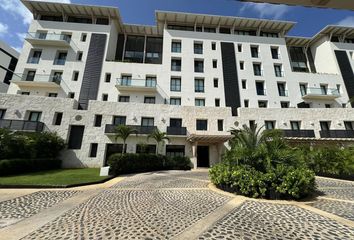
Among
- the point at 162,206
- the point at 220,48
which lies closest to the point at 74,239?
the point at 162,206

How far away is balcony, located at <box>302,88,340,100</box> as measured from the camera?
90.4 feet

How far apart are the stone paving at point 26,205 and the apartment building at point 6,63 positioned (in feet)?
105

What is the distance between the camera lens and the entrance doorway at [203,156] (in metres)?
23.0

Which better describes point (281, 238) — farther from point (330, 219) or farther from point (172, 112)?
point (172, 112)

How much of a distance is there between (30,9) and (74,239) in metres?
39.1

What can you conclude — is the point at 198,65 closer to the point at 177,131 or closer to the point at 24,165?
the point at 177,131

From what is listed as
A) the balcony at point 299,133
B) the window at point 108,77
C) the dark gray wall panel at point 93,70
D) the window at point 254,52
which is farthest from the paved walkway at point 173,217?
the window at point 254,52

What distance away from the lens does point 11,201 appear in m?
7.43

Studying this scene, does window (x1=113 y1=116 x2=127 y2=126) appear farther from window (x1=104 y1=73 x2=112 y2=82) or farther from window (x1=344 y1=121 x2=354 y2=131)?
window (x1=344 y1=121 x2=354 y2=131)

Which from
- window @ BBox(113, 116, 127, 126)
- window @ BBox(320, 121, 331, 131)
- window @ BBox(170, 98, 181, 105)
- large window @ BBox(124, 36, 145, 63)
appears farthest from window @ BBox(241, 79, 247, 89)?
window @ BBox(113, 116, 127, 126)

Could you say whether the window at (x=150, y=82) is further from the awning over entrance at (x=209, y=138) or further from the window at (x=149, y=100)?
the awning over entrance at (x=209, y=138)

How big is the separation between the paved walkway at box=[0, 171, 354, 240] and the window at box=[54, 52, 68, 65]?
81.4 ft

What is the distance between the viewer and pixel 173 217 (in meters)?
5.46

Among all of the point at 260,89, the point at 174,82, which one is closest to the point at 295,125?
the point at 260,89
